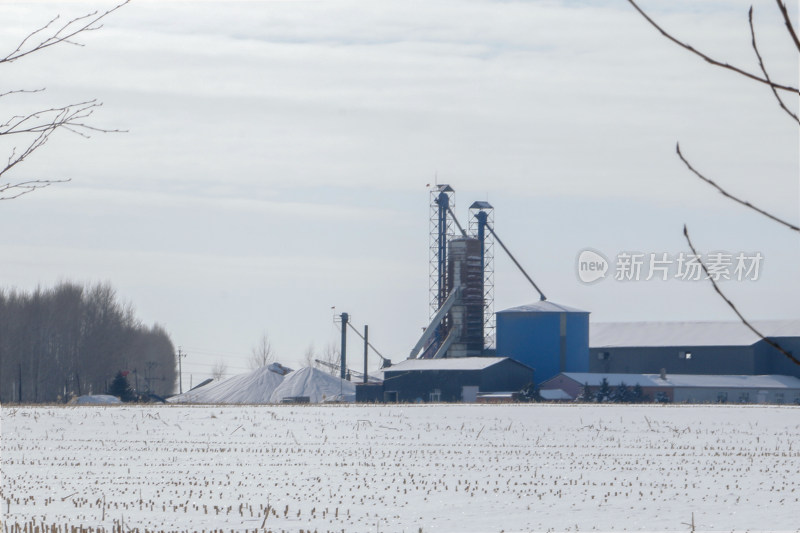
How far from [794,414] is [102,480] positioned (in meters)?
36.5

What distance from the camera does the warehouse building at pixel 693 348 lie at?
73875mm

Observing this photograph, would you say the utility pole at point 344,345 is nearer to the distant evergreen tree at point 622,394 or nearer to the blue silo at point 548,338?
the blue silo at point 548,338

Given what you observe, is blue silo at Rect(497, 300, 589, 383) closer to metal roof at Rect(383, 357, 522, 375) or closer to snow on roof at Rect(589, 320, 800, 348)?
metal roof at Rect(383, 357, 522, 375)

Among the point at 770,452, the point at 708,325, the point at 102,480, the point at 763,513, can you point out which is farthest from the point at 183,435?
the point at 708,325

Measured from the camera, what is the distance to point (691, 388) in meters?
69.2

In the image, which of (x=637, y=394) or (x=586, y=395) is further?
(x=637, y=394)

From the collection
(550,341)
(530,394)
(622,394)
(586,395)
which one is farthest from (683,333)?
(530,394)

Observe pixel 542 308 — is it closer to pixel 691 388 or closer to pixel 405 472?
pixel 691 388

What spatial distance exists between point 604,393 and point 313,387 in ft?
93.9

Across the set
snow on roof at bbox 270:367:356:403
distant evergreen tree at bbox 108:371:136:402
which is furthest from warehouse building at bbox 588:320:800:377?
distant evergreen tree at bbox 108:371:136:402

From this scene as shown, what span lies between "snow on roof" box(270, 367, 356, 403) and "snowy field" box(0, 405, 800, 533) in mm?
37971

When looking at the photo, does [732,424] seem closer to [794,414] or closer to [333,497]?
[794,414]

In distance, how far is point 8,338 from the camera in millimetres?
94000

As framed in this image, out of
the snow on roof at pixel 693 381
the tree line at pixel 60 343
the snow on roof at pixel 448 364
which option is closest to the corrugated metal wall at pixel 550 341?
the snow on roof at pixel 693 381
